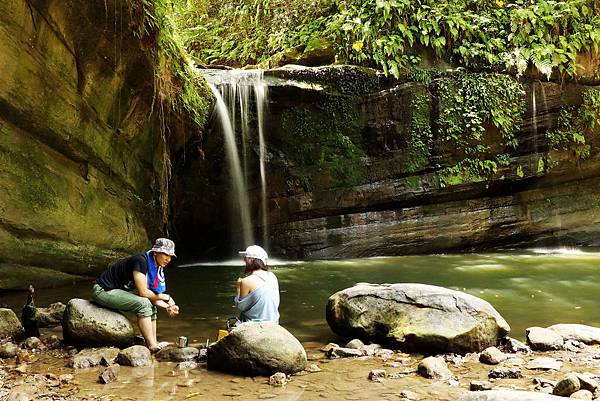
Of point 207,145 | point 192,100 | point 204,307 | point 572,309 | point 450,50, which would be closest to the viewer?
point 572,309

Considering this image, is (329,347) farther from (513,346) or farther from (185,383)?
(513,346)

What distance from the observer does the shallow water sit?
246 inches

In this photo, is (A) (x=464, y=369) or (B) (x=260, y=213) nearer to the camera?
(A) (x=464, y=369)

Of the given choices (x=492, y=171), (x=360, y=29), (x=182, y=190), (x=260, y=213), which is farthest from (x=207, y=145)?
(x=492, y=171)

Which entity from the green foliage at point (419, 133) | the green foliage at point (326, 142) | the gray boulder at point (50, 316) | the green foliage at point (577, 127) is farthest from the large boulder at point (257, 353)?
the green foliage at point (577, 127)

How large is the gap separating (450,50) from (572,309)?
29.1 feet

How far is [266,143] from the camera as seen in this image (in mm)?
Answer: 12875

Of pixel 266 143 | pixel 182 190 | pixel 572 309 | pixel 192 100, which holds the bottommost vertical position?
pixel 572 309

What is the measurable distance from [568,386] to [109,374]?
3.59 m

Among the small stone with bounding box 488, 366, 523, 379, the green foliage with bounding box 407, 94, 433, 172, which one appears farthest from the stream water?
the green foliage with bounding box 407, 94, 433, 172

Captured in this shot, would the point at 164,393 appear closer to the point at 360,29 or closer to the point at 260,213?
the point at 260,213

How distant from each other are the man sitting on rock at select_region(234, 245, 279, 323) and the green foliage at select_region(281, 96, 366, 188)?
7.71 metres

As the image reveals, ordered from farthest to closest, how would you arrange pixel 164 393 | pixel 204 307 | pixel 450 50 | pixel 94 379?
pixel 450 50, pixel 204 307, pixel 94 379, pixel 164 393

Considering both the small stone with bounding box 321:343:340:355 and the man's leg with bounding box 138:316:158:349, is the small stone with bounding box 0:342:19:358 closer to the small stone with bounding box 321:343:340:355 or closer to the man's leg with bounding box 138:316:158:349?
the man's leg with bounding box 138:316:158:349
